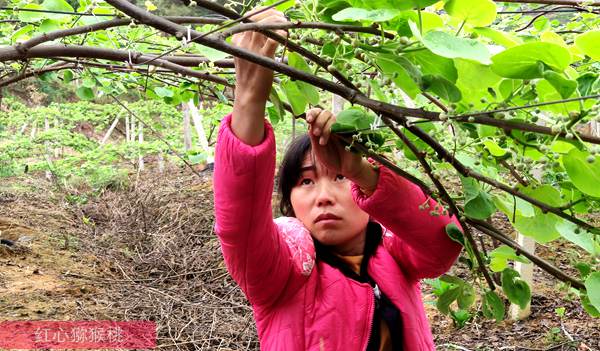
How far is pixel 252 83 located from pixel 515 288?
41cm

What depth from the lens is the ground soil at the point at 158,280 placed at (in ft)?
9.20

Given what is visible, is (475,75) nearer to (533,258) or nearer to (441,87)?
(441,87)

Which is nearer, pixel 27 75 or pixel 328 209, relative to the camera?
pixel 328 209

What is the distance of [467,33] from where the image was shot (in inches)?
16.4

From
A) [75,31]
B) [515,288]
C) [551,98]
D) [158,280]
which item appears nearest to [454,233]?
[515,288]

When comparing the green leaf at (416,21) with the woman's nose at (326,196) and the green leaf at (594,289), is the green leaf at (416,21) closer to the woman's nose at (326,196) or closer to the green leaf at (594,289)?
the green leaf at (594,289)

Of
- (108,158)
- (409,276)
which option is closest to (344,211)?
(409,276)

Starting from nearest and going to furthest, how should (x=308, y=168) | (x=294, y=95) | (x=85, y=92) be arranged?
(x=294, y=95) → (x=308, y=168) → (x=85, y=92)

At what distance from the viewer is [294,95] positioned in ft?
2.21

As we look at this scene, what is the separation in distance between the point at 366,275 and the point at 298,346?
20 centimetres

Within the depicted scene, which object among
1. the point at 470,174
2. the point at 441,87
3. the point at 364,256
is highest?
the point at 441,87

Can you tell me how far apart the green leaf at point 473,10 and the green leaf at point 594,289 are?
0.27m

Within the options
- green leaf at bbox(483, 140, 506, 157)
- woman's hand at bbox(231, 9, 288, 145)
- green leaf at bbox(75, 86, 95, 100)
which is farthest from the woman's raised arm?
green leaf at bbox(75, 86, 95, 100)

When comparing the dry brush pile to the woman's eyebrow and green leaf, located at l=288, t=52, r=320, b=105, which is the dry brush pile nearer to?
the woman's eyebrow
